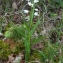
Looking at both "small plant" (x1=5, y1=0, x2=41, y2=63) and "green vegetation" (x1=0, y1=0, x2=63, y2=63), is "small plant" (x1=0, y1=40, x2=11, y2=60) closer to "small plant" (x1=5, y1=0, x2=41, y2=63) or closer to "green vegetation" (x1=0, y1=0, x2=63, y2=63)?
"green vegetation" (x1=0, y1=0, x2=63, y2=63)

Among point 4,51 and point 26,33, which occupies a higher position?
point 26,33

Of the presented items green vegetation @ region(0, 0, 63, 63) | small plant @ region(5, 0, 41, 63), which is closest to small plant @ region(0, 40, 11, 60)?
green vegetation @ region(0, 0, 63, 63)

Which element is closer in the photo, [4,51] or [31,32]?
[31,32]

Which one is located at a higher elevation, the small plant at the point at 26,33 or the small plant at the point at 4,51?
the small plant at the point at 26,33

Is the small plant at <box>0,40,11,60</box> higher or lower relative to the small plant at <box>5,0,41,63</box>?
lower

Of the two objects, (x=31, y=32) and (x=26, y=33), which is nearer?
(x=31, y=32)

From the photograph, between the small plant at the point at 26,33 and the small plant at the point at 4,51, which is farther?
the small plant at the point at 4,51

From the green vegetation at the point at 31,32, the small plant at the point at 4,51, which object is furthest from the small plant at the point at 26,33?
the small plant at the point at 4,51

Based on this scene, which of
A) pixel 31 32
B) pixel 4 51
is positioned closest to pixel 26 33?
pixel 31 32

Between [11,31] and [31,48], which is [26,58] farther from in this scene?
[11,31]

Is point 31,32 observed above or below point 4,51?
above

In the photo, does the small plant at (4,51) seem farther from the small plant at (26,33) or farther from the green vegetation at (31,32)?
the small plant at (26,33)

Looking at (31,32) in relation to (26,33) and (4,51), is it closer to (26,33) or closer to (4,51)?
(26,33)
